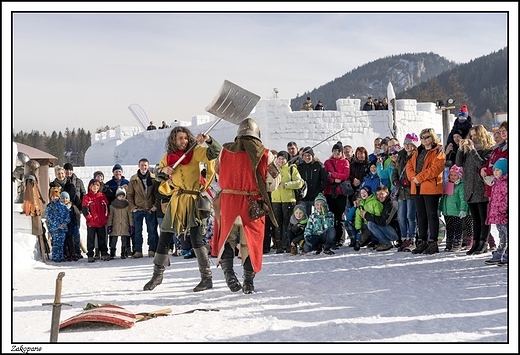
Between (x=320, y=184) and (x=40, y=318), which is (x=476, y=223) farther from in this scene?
(x=40, y=318)

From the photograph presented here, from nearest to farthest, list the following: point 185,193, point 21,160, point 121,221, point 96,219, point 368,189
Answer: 1. point 185,193
2. point 368,189
3. point 96,219
4. point 121,221
5. point 21,160

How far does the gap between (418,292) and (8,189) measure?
3.38 m

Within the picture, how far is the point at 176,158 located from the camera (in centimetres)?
612

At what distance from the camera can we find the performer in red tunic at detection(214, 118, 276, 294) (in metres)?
5.81

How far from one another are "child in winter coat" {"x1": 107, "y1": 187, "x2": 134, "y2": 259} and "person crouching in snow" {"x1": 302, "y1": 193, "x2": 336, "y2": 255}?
267 cm

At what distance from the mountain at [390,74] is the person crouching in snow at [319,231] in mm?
132468

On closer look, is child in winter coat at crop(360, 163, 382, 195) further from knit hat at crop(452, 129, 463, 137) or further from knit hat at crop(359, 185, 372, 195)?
knit hat at crop(452, 129, 463, 137)

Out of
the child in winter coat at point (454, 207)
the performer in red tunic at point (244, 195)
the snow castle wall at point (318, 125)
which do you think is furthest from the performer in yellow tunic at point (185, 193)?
the snow castle wall at point (318, 125)

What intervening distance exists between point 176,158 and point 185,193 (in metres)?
0.33

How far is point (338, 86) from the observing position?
14688cm

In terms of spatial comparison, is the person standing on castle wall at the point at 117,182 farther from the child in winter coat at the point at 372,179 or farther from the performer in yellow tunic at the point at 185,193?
the performer in yellow tunic at the point at 185,193

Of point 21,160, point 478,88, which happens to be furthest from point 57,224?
point 478,88

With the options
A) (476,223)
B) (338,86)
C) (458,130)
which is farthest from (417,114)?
(338,86)

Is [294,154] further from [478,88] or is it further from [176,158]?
[478,88]
